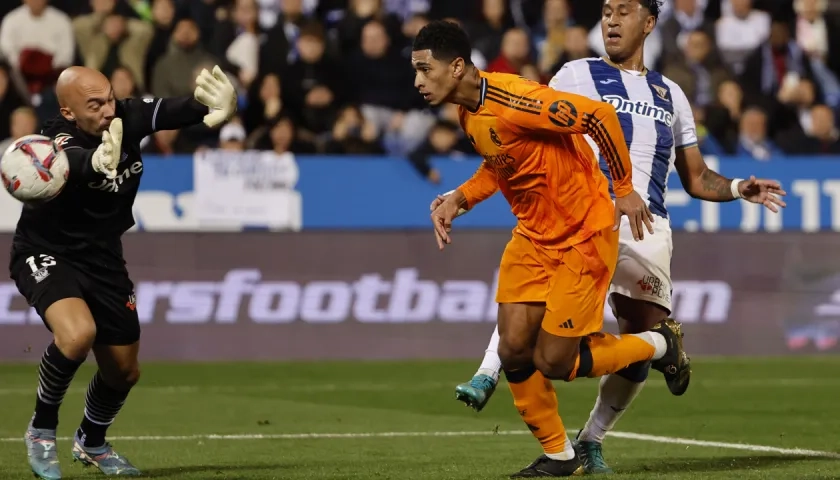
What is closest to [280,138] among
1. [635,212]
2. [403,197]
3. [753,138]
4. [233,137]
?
[233,137]

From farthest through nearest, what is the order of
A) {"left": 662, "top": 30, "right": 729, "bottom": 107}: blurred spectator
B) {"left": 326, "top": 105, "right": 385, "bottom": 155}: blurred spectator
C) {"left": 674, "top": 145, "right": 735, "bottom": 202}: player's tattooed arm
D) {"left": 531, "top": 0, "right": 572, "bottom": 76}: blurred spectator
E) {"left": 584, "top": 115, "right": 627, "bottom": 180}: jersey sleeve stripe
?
{"left": 662, "top": 30, "right": 729, "bottom": 107}: blurred spectator
{"left": 531, "top": 0, "right": 572, "bottom": 76}: blurred spectator
{"left": 326, "top": 105, "right": 385, "bottom": 155}: blurred spectator
{"left": 674, "top": 145, "right": 735, "bottom": 202}: player's tattooed arm
{"left": 584, "top": 115, "right": 627, "bottom": 180}: jersey sleeve stripe

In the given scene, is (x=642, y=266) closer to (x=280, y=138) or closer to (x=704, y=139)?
(x=280, y=138)

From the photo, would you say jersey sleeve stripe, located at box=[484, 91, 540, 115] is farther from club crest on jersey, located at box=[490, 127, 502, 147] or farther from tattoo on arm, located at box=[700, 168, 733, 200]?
tattoo on arm, located at box=[700, 168, 733, 200]

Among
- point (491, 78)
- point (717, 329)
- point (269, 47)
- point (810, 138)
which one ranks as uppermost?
point (491, 78)

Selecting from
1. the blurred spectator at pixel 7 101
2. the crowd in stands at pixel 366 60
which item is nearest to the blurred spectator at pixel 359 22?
the crowd in stands at pixel 366 60

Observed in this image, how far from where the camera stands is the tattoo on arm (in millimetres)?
7965

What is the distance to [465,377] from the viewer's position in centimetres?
1366

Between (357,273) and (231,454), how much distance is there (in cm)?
643

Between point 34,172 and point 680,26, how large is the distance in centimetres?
1287

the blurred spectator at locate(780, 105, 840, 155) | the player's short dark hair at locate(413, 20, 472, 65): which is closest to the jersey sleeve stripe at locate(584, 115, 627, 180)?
the player's short dark hair at locate(413, 20, 472, 65)

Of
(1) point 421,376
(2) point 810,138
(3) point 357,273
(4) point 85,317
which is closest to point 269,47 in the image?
(3) point 357,273

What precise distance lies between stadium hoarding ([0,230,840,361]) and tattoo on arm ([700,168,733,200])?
276 inches

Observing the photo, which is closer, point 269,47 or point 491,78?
point 491,78

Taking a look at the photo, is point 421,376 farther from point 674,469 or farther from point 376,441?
point 674,469
